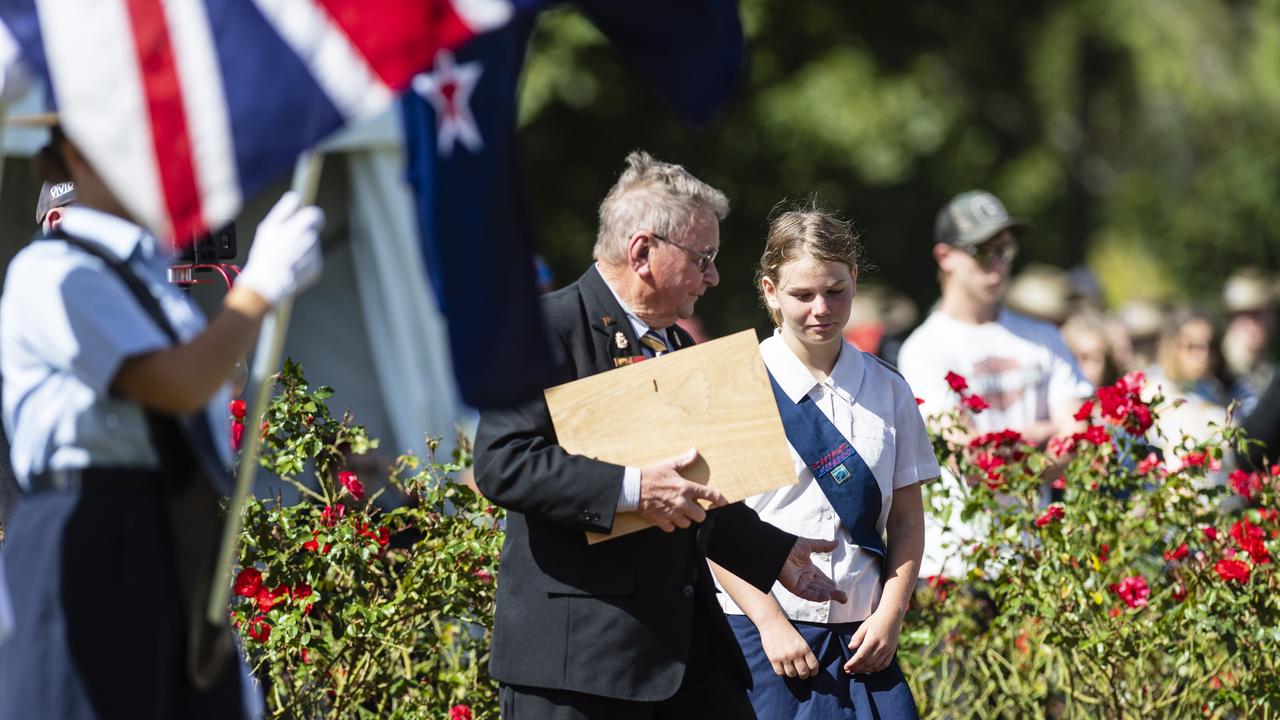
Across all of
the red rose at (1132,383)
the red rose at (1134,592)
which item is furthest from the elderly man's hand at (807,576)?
the red rose at (1132,383)

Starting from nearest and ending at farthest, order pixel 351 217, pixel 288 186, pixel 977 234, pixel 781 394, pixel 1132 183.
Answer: pixel 781 394, pixel 977 234, pixel 288 186, pixel 351 217, pixel 1132 183

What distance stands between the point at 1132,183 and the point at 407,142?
2045cm

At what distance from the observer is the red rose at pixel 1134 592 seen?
4.71m

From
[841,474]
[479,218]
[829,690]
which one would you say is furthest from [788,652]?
[479,218]

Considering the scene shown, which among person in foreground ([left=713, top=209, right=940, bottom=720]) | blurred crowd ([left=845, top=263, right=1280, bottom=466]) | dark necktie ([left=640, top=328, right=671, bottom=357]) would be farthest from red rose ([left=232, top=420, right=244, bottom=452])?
blurred crowd ([left=845, top=263, right=1280, bottom=466])

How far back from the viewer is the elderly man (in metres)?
3.53

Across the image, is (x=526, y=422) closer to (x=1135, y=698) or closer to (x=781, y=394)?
(x=781, y=394)

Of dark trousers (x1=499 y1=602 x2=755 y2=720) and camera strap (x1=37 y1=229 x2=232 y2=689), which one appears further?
dark trousers (x1=499 y1=602 x2=755 y2=720)

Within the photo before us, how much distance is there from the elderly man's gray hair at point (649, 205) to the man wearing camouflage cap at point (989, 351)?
1859mm

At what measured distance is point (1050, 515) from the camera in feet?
15.9

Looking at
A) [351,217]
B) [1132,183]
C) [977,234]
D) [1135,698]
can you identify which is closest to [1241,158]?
[1132,183]

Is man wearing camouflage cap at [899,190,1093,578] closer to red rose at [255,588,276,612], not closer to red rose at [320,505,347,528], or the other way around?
red rose at [320,505,347,528]

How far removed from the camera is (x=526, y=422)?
11.7 ft

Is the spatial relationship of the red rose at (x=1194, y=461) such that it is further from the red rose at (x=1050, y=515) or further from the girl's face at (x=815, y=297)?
the girl's face at (x=815, y=297)
